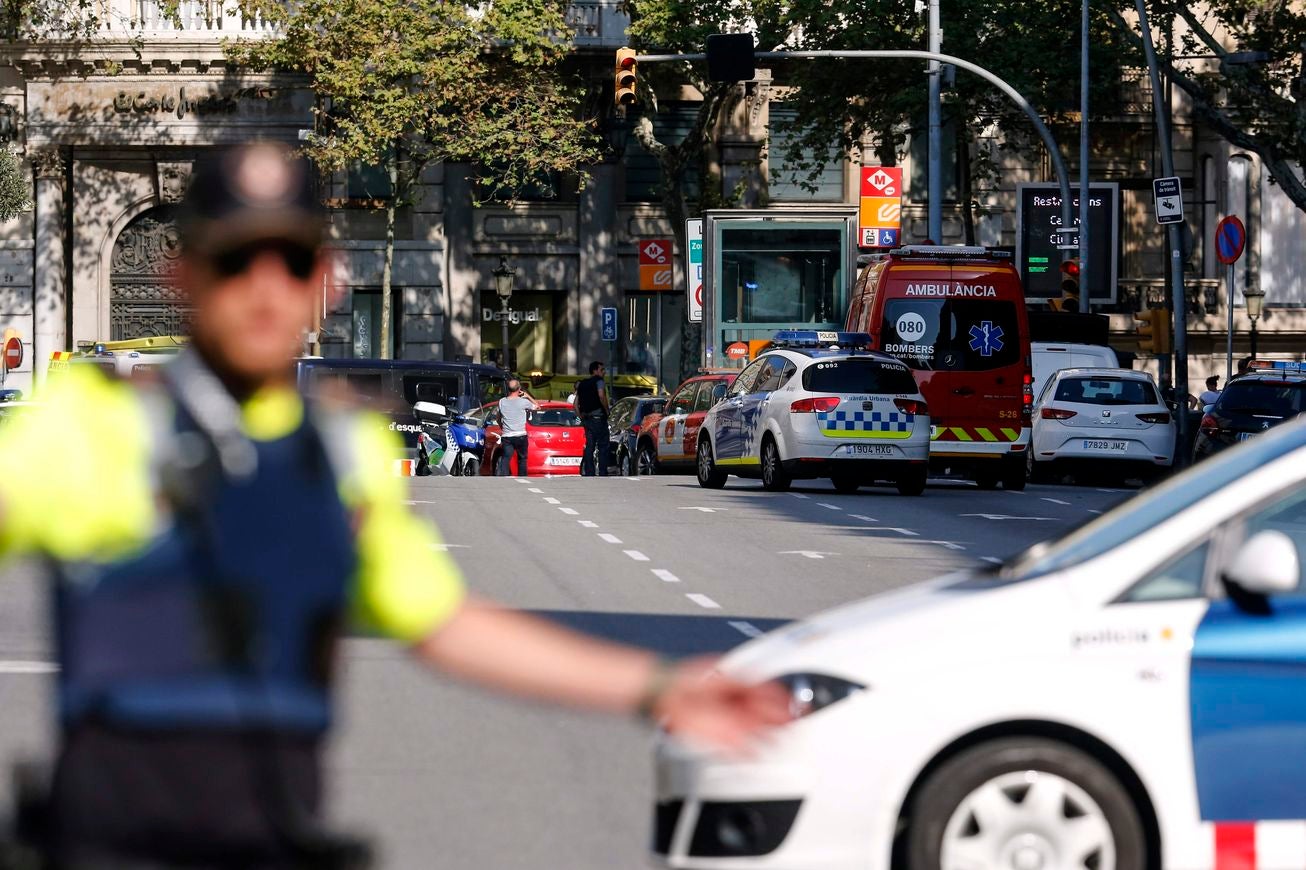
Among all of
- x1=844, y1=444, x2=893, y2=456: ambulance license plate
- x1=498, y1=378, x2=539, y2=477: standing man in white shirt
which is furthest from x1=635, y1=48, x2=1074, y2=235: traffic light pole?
x1=844, y1=444, x2=893, y2=456: ambulance license plate

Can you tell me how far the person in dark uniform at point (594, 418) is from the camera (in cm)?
3434

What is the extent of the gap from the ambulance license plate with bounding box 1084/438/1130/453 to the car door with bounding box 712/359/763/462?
5592 millimetres

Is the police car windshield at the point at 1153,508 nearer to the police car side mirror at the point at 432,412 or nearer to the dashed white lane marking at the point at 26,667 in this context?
the police car side mirror at the point at 432,412

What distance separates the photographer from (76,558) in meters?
2.74

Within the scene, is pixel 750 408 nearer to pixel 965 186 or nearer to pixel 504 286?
pixel 504 286

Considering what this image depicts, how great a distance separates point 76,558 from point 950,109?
1734 inches

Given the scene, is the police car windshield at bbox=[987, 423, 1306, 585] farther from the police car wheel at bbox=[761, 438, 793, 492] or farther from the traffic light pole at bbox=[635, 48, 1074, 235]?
the traffic light pole at bbox=[635, 48, 1074, 235]

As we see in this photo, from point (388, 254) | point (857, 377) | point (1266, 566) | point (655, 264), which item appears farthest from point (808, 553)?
point (388, 254)

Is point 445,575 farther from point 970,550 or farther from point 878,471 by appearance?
point 878,471

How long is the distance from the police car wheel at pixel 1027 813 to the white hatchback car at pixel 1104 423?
2579cm

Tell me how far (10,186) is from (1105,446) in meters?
27.5

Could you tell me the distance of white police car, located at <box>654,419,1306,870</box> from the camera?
5.26 m

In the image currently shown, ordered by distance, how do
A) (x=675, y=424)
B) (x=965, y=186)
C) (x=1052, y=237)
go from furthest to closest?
(x=965, y=186) < (x=1052, y=237) < (x=675, y=424)

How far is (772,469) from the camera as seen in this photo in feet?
86.1
